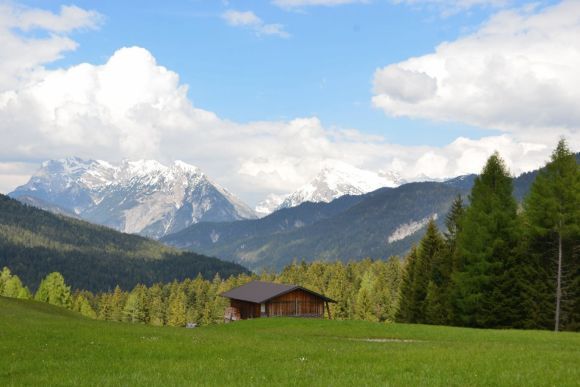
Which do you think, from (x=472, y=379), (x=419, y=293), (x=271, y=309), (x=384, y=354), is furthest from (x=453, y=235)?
(x=472, y=379)

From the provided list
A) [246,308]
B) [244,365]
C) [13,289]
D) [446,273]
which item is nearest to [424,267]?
[446,273]

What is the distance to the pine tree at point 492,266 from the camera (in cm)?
5328

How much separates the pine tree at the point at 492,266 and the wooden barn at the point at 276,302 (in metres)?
32.8

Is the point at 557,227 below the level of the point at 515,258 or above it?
above

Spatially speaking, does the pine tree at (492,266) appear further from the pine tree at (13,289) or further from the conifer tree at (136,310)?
the conifer tree at (136,310)

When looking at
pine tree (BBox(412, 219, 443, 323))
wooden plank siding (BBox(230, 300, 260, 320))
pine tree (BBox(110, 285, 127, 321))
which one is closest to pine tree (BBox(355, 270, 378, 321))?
wooden plank siding (BBox(230, 300, 260, 320))

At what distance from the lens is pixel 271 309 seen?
82688 mm

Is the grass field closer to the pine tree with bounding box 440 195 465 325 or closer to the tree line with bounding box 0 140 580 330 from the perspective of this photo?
the tree line with bounding box 0 140 580 330

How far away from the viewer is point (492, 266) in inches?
2095

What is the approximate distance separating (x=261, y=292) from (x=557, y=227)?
4848 centimetres

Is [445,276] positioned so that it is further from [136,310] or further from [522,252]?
[136,310]

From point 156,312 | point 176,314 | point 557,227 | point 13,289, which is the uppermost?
point 557,227

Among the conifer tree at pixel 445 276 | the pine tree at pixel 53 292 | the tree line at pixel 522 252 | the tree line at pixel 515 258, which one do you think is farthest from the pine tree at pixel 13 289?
the tree line at pixel 522 252

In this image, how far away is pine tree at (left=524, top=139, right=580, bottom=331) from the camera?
50094 mm
